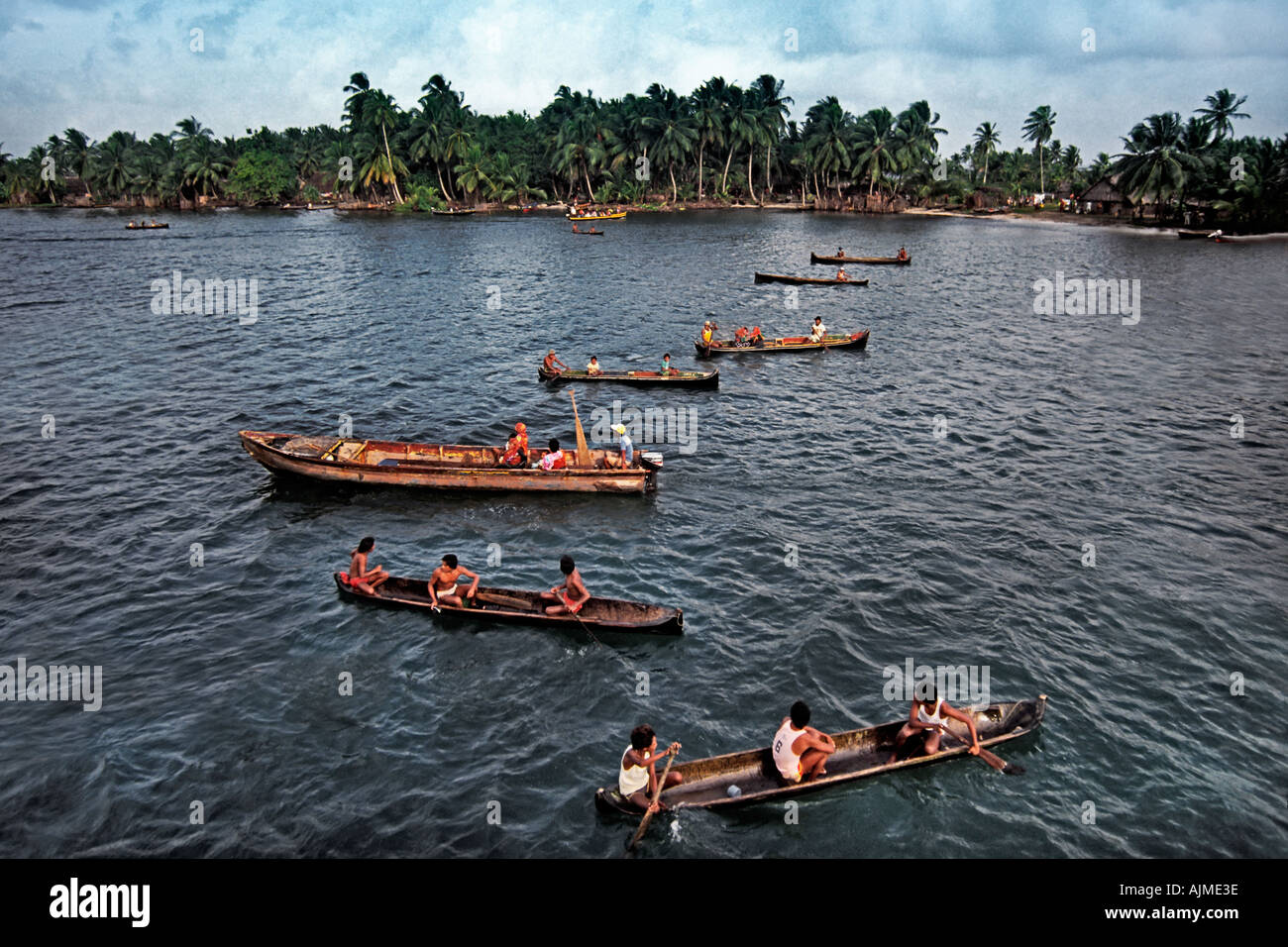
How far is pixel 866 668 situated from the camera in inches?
689

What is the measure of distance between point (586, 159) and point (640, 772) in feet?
426

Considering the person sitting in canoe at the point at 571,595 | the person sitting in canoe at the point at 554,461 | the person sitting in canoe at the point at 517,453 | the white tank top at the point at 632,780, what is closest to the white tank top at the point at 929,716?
the white tank top at the point at 632,780

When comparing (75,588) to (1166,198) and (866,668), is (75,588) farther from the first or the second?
(1166,198)

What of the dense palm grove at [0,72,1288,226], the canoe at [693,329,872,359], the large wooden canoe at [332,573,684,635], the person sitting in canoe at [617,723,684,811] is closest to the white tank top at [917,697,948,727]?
the person sitting in canoe at [617,723,684,811]

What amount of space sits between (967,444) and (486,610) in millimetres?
20729

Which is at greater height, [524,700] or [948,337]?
[948,337]

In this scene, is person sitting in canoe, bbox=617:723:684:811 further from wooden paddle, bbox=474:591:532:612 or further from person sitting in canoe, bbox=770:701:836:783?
wooden paddle, bbox=474:591:532:612

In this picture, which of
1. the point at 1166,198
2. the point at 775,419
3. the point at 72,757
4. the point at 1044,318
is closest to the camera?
the point at 72,757

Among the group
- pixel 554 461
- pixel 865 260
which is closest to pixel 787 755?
pixel 554 461

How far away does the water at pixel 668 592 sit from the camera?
13906mm

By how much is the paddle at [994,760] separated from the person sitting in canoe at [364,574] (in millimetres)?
13550

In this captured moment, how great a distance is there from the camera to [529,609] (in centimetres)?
1906

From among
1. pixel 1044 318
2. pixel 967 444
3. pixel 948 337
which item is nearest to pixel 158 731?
pixel 967 444

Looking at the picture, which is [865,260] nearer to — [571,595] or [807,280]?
[807,280]
